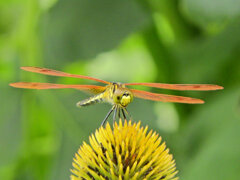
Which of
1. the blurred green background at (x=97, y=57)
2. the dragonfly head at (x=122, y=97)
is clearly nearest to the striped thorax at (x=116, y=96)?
the dragonfly head at (x=122, y=97)

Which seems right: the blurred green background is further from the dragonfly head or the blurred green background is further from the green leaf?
the dragonfly head

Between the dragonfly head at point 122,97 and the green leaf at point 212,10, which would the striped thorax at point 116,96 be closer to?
the dragonfly head at point 122,97

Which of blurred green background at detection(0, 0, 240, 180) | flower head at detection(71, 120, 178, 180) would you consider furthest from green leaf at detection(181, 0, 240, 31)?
flower head at detection(71, 120, 178, 180)

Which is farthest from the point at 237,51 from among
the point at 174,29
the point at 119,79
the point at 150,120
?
the point at 119,79

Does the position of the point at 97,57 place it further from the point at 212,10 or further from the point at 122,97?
the point at 122,97

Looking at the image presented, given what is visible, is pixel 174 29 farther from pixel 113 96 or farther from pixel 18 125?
pixel 113 96

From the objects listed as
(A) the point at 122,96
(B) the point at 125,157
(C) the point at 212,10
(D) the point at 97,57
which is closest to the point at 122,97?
(A) the point at 122,96
